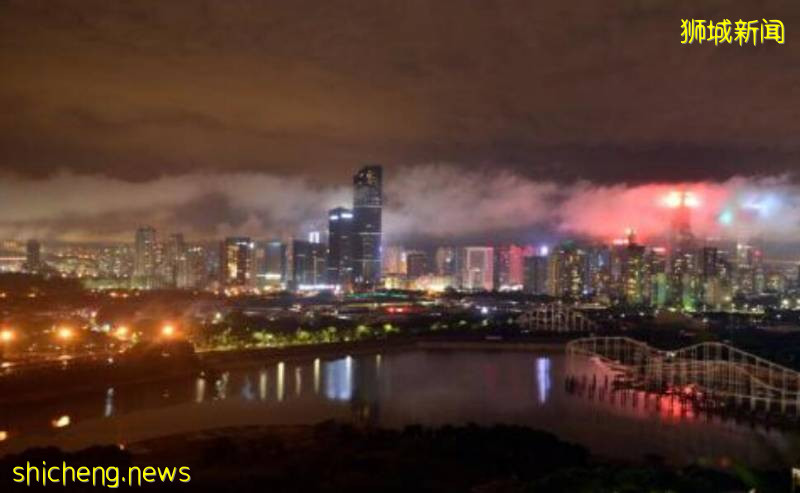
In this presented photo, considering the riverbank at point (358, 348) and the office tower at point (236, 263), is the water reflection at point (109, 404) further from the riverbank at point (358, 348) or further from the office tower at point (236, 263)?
the office tower at point (236, 263)

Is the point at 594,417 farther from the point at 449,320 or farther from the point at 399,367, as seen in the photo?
the point at 449,320

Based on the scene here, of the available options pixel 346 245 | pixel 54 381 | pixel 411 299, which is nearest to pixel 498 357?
pixel 54 381

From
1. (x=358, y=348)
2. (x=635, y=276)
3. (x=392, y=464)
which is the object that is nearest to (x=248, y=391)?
(x=392, y=464)

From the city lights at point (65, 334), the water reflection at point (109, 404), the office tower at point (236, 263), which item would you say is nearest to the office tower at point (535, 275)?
the office tower at point (236, 263)

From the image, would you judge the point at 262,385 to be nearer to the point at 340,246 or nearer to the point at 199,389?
the point at 199,389

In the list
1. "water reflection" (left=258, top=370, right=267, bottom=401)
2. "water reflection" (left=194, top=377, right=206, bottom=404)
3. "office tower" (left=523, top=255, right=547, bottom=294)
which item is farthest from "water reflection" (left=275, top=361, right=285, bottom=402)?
"office tower" (left=523, top=255, right=547, bottom=294)
